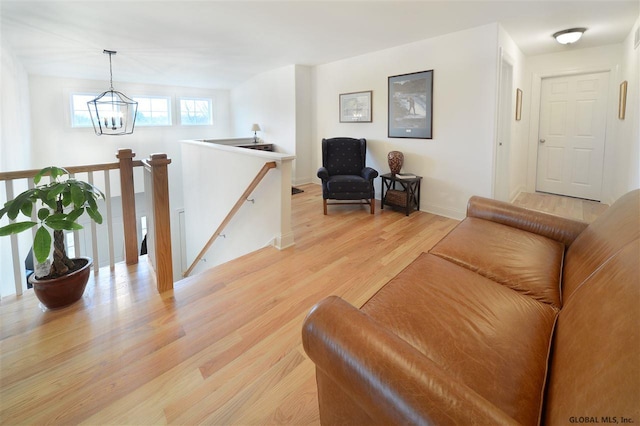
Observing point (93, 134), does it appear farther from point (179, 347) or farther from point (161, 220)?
point (179, 347)

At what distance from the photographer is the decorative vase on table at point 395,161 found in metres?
4.28

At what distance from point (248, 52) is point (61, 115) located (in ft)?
13.0

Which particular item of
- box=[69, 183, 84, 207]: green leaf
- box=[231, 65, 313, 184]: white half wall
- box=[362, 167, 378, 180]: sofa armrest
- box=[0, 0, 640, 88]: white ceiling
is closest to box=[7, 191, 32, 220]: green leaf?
box=[69, 183, 84, 207]: green leaf

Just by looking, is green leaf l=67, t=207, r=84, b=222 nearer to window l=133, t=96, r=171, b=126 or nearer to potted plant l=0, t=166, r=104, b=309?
potted plant l=0, t=166, r=104, b=309

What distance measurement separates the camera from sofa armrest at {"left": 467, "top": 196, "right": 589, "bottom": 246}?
1870 millimetres

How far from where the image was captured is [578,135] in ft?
15.6

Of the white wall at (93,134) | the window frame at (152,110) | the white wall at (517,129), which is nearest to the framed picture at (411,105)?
the white wall at (517,129)

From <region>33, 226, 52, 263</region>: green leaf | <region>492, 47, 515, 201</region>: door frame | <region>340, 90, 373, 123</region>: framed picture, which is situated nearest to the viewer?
<region>33, 226, 52, 263</region>: green leaf

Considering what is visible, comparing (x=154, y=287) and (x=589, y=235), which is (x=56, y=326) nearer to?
(x=154, y=287)

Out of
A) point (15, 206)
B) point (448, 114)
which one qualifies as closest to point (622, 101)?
point (448, 114)

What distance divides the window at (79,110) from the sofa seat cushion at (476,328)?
7084 millimetres

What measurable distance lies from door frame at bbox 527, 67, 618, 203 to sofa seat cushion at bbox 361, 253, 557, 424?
4.74m

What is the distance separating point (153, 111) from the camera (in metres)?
6.86

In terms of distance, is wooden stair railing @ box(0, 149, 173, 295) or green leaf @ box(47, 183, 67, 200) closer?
green leaf @ box(47, 183, 67, 200)
